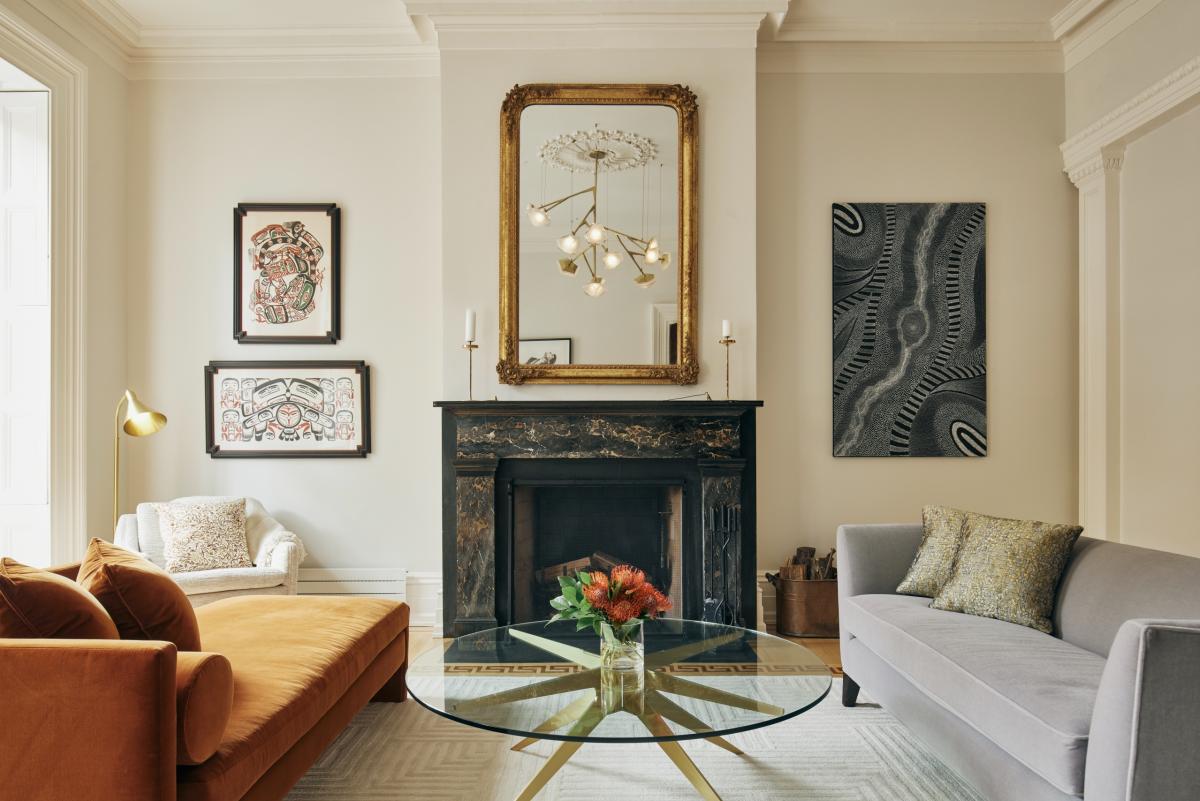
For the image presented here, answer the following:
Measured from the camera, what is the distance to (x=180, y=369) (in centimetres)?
446

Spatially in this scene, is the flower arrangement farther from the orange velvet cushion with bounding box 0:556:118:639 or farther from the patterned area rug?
the orange velvet cushion with bounding box 0:556:118:639

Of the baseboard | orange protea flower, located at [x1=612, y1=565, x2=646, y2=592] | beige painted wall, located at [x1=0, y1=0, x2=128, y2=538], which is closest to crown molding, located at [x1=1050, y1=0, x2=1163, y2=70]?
orange protea flower, located at [x1=612, y1=565, x2=646, y2=592]

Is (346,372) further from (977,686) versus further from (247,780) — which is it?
(977,686)

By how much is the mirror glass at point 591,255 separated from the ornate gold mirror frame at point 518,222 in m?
0.03

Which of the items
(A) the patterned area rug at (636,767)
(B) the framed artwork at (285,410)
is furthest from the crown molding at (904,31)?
(A) the patterned area rug at (636,767)

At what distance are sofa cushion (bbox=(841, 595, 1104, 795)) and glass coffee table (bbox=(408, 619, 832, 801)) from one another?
1.00ft

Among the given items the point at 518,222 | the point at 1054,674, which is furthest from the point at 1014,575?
the point at 518,222

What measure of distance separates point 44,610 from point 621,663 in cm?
139

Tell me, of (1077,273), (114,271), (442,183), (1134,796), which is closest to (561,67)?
(442,183)

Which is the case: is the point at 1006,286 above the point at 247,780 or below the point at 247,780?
above

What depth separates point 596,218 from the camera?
13.5 feet

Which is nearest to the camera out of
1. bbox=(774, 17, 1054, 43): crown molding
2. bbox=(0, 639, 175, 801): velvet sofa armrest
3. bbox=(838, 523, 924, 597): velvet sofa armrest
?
bbox=(0, 639, 175, 801): velvet sofa armrest

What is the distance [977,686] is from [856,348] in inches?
101

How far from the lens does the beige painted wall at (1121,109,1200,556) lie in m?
3.63
